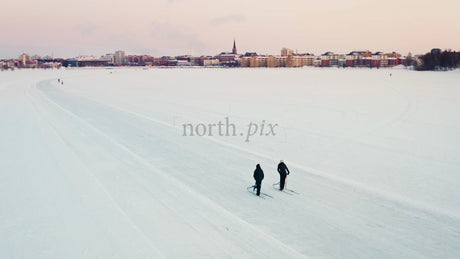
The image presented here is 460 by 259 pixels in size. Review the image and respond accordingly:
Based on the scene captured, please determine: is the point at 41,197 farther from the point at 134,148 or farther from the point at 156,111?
the point at 156,111

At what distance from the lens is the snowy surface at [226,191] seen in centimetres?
670

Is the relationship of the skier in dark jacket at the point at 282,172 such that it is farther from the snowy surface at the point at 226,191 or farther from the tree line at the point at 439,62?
the tree line at the point at 439,62

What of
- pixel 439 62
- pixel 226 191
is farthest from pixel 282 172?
pixel 439 62

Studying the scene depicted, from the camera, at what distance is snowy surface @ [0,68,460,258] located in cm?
670

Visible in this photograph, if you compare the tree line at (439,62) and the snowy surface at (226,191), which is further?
the tree line at (439,62)

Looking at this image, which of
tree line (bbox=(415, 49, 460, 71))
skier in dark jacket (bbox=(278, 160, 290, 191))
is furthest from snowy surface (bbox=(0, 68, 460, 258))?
tree line (bbox=(415, 49, 460, 71))

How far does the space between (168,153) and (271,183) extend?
499 centimetres

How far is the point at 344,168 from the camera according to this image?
37.4 ft

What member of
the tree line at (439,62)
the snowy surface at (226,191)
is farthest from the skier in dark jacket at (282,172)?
the tree line at (439,62)

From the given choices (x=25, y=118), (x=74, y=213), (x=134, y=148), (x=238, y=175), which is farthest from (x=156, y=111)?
(x=74, y=213)

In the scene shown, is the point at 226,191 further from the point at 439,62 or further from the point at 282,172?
the point at 439,62

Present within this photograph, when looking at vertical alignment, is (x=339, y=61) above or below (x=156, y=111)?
above

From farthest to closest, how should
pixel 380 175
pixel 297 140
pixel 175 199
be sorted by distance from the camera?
pixel 297 140
pixel 380 175
pixel 175 199

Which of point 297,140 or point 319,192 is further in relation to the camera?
point 297,140
